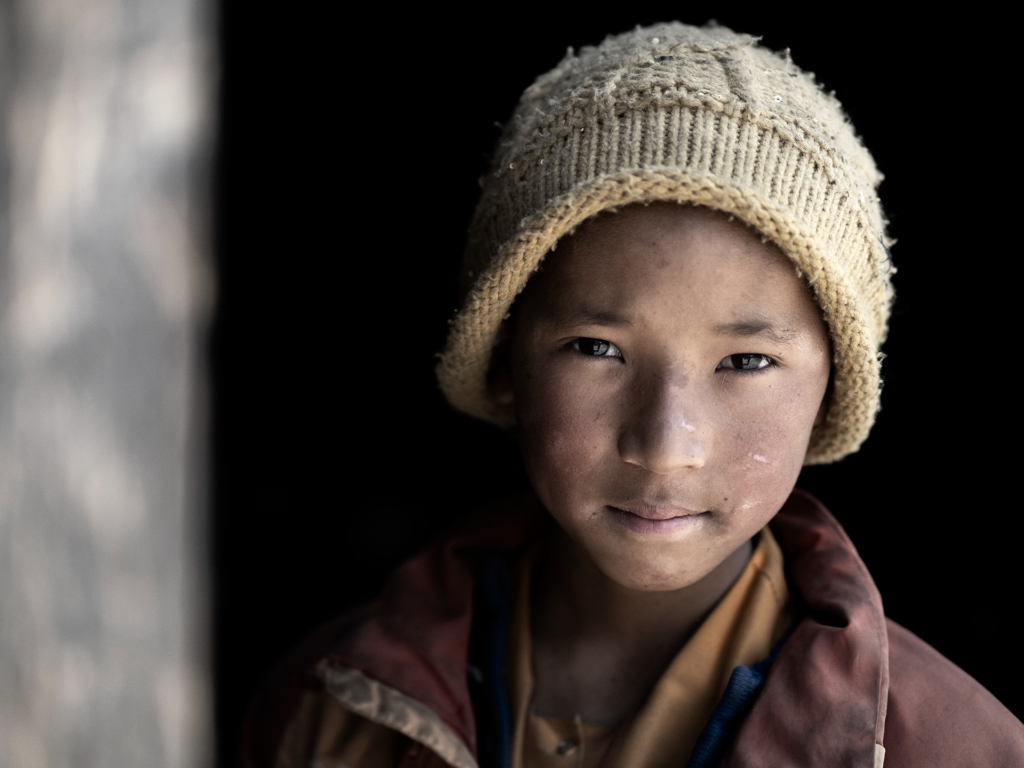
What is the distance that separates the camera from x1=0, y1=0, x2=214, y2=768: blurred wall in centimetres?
121

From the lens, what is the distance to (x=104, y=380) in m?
1.50

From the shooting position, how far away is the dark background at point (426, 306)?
2.06m

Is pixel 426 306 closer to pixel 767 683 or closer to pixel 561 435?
pixel 561 435

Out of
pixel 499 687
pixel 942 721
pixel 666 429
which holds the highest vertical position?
pixel 666 429

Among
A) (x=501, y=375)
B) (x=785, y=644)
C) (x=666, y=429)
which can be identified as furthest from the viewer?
(x=501, y=375)

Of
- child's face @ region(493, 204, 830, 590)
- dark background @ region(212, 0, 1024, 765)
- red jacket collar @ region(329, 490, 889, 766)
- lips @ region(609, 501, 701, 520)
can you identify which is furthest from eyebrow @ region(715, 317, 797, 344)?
dark background @ region(212, 0, 1024, 765)

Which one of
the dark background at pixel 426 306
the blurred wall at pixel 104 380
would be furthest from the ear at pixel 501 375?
the dark background at pixel 426 306

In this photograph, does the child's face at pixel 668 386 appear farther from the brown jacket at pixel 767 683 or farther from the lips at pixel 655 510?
the brown jacket at pixel 767 683

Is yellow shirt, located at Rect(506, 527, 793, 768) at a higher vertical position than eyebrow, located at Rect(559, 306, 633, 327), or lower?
lower

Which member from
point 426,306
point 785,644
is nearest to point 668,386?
point 785,644

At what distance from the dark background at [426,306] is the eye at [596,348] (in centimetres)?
112

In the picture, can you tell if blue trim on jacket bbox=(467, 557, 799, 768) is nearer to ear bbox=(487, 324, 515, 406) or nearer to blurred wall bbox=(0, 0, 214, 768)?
ear bbox=(487, 324, 515, 406)

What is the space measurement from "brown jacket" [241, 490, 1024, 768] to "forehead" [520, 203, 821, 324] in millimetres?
413

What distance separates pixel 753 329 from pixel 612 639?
0.56 metres
